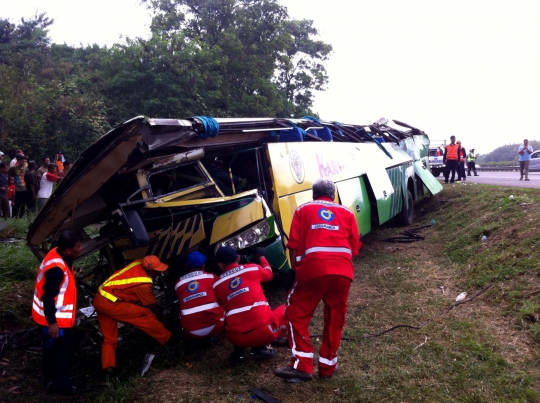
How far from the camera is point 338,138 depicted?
8203 millimetres

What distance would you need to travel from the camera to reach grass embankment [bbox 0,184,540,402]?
3.48 meters

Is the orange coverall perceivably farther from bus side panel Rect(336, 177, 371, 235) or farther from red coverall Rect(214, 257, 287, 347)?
bus side panel Rect(336, 177, 371, 235)

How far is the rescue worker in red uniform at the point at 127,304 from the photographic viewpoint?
412 cm

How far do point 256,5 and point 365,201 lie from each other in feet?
56.8

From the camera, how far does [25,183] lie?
1036cm

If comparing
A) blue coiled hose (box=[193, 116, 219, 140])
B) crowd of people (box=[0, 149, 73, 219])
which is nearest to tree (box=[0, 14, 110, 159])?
crowd of people (box=[0, 149, 73, 219])

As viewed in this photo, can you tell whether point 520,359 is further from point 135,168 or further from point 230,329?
point 135,168

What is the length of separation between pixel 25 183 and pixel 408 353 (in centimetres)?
938

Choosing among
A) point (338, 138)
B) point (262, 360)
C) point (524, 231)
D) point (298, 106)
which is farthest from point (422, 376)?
point (298, 106)

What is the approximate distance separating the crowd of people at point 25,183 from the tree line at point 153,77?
12.2ft

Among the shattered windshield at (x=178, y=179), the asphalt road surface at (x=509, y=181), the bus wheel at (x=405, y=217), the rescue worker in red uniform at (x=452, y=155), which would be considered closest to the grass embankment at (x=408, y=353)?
the shattered windshield at (x=178, y=179)

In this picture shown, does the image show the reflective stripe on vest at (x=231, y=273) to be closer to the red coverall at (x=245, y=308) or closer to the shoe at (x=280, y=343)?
the red coverall at (x=245, y=308)

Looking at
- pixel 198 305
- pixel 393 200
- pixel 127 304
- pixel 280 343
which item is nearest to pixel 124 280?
pixel 127 304

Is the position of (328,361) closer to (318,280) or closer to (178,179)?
(318,280)
